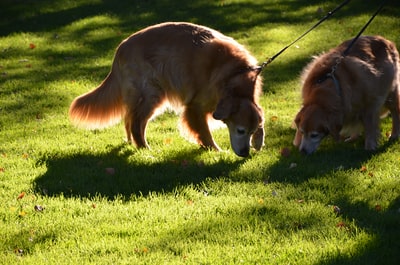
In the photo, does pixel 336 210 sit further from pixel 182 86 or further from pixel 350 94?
pixel 182 86

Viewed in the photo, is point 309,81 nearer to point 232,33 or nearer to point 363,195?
point 363,195

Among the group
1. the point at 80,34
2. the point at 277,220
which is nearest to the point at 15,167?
the point at 277,220

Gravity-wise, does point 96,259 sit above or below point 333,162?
above

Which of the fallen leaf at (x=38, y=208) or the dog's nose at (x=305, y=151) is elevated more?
the fallen leaf at (x=38, y=208)

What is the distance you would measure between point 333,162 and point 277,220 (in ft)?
5.93

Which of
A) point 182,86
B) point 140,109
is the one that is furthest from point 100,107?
point 182,86

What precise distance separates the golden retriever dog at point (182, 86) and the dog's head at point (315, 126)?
51cm

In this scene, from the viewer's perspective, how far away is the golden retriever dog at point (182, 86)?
7309mm

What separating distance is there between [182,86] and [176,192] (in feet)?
6.04

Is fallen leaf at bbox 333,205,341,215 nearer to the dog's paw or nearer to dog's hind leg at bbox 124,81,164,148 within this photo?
the dog's paw

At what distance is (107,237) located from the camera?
5316 millimetres

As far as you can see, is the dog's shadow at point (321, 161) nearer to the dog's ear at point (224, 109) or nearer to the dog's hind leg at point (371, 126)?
the dog's hind leg at point (371, 126)

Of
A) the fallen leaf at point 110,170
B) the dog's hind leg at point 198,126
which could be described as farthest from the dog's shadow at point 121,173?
the dog's hind leg at point 198,126

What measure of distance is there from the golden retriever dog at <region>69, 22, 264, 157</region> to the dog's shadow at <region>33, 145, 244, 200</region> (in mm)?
409
